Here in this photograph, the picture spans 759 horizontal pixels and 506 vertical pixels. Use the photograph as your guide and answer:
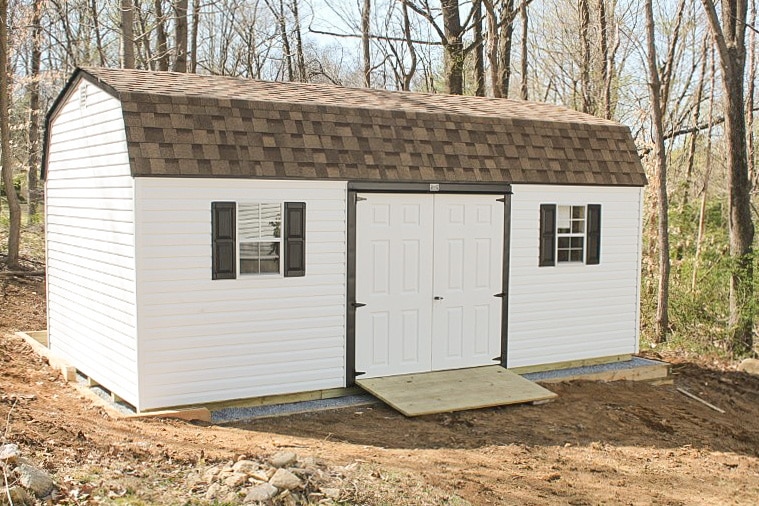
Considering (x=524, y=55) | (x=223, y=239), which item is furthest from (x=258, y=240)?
(x=524, y=55)

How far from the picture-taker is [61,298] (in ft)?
33.9

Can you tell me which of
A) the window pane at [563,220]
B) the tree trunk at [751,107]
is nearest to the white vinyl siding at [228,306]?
the window pane at [563,220]

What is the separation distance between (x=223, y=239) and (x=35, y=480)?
12.5 feet

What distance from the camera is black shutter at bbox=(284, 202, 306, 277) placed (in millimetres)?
8617

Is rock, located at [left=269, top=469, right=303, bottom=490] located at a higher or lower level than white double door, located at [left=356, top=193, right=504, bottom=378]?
lower

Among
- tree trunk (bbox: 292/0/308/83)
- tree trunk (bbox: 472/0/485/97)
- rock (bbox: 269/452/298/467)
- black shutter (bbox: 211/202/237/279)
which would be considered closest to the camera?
rock (bbox: 269/452/298/467)

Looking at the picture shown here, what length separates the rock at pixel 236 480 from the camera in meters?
5.41

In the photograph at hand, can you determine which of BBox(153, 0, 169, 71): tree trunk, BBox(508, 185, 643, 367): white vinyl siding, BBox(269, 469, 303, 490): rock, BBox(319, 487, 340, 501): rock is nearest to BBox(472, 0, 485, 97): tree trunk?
BBox(153, 0, 169, 71): tree trunk

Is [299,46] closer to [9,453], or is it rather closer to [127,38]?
[127,38]

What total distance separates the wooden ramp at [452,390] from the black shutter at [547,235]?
1.61 meters

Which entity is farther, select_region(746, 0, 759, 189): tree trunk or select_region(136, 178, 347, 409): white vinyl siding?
select_region(746, 0, 759, 189): tree trunk

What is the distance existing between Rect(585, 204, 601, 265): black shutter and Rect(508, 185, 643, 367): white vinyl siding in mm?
72

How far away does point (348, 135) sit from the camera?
8.99 metres

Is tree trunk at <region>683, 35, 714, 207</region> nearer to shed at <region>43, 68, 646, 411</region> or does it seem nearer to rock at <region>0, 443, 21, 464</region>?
shed at <region>43, 68, 646, 411</region>
